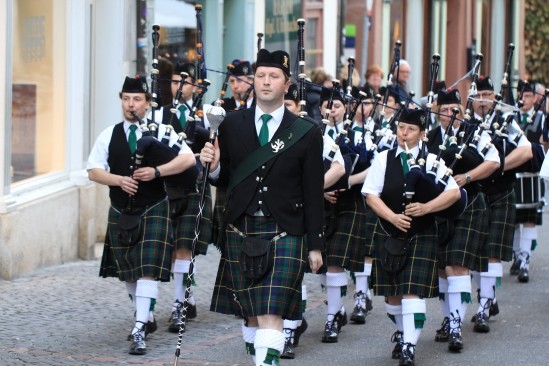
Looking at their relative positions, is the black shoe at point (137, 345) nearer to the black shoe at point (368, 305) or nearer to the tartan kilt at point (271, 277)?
the tartan kilt at point (271, 277)

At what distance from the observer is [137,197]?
31.9 feet

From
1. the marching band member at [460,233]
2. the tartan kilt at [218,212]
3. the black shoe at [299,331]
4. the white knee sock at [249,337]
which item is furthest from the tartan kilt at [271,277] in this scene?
the marching band member at [460,233]

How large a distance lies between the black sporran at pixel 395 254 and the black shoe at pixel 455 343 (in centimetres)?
92

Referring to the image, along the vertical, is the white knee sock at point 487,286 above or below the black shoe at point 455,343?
above

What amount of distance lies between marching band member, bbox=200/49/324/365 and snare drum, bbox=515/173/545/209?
21.2 feet

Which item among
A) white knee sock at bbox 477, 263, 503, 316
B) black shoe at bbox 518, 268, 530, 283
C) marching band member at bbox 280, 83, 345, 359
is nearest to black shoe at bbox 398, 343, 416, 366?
marching band member at bbox 280, 83, 345, 359

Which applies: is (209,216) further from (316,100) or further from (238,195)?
(238,195)

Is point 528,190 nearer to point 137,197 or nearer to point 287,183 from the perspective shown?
point 137,197

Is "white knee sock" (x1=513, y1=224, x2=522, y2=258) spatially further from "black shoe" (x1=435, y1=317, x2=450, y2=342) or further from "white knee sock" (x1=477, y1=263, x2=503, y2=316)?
"black shoe" (x1=435, y1=317, x2=450, y2=342)

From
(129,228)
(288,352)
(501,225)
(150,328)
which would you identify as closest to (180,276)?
(150,328)

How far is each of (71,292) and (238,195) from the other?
4626 mm

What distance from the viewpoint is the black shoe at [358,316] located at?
36.7ft

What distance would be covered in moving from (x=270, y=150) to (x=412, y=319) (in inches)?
79.1

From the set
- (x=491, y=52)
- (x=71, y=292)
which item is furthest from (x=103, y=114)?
(x=491, y=52)
